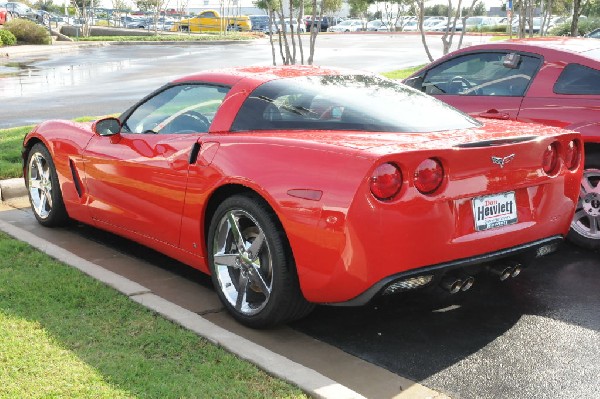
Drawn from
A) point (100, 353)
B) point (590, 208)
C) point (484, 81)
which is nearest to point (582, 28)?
point (484, 81)

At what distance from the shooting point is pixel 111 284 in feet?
16.8

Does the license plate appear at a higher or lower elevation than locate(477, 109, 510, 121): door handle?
lower

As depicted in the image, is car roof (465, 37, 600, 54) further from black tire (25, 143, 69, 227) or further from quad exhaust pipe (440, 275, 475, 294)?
black tire (25, 143, 69, 227)

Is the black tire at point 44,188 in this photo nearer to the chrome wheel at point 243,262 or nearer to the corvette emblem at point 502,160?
the chrome wheel at point 243,262

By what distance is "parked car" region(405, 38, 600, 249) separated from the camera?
6152 mm

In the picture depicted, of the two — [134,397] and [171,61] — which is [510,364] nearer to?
[134,397]

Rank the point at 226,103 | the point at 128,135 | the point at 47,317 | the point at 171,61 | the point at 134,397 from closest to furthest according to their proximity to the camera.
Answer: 1. the point at 134,397
2. the point at 47,317
3. the point at 226,103
4. the point at 128,135
5. the point at 171,61

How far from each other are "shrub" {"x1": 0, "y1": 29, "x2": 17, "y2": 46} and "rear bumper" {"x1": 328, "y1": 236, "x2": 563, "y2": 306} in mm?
33939

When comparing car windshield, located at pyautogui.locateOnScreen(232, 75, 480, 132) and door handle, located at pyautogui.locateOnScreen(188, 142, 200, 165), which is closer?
car windshield, located at pyautogui.locateOnScreen(232, 75, 480, 132)

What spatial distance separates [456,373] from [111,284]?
7.40ft

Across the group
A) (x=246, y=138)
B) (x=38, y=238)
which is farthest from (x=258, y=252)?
(x=38, y=238)

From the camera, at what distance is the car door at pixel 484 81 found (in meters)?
6.66

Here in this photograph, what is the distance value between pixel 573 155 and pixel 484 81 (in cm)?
224

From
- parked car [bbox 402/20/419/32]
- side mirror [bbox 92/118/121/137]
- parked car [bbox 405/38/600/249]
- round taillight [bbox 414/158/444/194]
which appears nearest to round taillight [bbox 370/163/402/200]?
round taillight [bbox 414/158/444/194]
